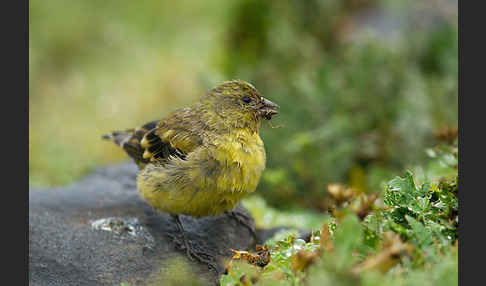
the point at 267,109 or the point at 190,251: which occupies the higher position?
the point at 267,109

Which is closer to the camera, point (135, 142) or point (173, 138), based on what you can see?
point (173, 138)

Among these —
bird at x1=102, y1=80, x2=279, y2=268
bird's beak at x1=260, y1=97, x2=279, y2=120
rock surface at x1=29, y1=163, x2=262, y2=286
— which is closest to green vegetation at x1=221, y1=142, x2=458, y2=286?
rock surface at x1=29, y1=163, x2=262, y2=286

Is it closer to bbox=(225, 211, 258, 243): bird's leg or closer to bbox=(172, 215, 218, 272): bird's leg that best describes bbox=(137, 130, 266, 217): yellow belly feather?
bbox=(172, 215, 218, 272): bird's leg

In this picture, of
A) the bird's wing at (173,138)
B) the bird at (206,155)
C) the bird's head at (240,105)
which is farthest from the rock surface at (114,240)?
the bird's head at (240,105)

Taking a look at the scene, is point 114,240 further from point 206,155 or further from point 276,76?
point 276,76

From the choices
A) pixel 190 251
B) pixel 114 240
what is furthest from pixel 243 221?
pixel 114 240

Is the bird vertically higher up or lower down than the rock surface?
higher up

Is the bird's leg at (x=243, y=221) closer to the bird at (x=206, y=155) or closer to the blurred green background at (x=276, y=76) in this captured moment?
the bird at (x=206, y=155)
